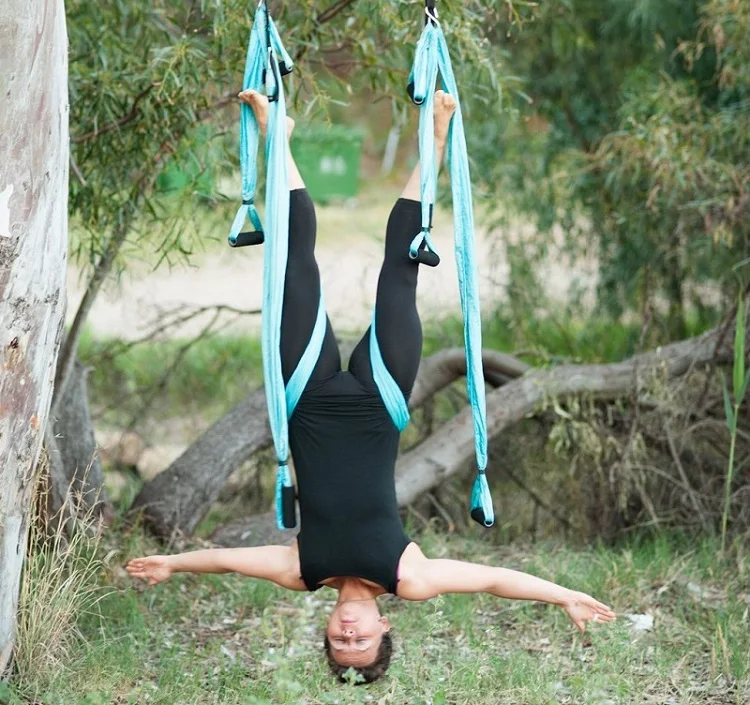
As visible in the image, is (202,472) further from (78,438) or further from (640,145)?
(640,145)

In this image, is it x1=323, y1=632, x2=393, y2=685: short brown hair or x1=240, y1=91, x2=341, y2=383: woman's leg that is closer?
x1=240, y1=91, x2=341, y2=383: woman's leg

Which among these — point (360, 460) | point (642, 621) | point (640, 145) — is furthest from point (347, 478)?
point (640, 145)

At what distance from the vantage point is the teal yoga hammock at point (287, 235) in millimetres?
2986

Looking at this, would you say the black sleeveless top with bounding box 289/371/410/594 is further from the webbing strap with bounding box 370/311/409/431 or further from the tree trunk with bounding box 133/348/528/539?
the tree trunk with bounding box 133/348/528/539

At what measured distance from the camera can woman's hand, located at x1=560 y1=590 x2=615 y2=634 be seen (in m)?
3.04

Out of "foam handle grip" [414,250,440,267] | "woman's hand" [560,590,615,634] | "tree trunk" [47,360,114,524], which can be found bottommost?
"woman's hand" [560,590,615,634]

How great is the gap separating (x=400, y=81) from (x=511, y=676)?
90.8 inches

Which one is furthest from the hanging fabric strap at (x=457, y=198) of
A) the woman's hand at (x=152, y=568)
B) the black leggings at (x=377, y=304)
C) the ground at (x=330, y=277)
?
the ground at (x=330, y=277)

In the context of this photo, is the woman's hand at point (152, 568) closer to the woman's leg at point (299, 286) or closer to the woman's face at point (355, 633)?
the woman's face at point (355, 633)

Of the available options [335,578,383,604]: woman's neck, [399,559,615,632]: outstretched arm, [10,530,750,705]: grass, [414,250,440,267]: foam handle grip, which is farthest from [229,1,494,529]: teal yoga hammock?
[10,530,750,705]: grass

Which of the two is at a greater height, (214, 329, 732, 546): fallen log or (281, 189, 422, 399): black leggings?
(281, 189, 422, 399): black leggings

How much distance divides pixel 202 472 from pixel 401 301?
75.6 inches

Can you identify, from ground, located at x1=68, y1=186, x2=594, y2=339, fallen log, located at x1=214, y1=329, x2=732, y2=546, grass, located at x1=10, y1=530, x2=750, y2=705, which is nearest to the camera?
grass, located at x1=10, y1=530, x2=750, y2=705

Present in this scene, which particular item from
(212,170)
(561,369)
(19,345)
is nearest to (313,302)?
(19,345)
